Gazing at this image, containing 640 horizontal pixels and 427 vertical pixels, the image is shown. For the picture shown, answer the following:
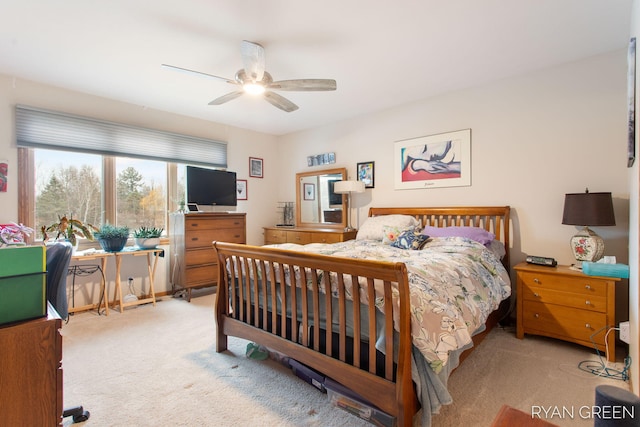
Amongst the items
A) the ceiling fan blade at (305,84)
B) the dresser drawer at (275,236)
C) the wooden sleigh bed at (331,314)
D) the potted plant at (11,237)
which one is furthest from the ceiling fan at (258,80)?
the dresser drawer at (275,236)

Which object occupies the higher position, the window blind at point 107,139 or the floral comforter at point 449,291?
the window blind at point 107,139

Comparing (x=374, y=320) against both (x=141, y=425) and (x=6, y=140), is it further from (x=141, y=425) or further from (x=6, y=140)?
(x=6, y=140)

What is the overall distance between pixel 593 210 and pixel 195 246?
13.2 ft

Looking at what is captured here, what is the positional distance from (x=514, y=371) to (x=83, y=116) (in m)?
4.79

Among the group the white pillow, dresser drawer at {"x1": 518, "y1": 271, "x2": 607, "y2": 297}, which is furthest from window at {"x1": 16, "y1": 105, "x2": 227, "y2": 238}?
dresser drawer at {"x1": 518, "y1": 271, "x2": 607, "y2": 297}

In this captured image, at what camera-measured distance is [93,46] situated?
250 cm

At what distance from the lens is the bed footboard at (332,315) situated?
1.45 m

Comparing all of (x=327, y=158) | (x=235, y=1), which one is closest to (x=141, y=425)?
(x=235, y=1)

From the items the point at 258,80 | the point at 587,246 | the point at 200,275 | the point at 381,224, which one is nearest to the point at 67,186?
the point at 200,275

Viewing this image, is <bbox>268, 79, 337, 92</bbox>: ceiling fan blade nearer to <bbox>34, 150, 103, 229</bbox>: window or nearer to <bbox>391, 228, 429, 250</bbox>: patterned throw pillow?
<bbox>391, 228, 429, 250</bbox>: patterned throw pillow

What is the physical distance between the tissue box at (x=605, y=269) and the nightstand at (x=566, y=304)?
0.03m

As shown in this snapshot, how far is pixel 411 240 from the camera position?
3006mm

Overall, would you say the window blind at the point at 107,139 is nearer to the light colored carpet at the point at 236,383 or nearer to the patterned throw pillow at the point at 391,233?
the light colored carpet at the point at 236,383

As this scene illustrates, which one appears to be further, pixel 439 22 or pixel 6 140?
pixel 6 140
